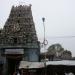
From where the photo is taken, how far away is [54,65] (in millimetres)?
25562

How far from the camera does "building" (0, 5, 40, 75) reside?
4119 cm

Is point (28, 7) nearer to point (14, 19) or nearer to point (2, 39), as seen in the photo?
point (14, 19)

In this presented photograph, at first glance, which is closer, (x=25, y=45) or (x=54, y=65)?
(x=54, y=65)

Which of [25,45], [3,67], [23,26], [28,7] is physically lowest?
[3,67]

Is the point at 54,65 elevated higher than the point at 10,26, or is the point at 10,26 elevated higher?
the point at 10,26

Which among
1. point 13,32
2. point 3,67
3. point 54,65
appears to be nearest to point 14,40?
point 13,32

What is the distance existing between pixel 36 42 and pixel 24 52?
235 centimetres

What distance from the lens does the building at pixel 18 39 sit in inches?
1622

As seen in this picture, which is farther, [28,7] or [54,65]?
[28,7]

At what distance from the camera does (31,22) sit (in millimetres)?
42531

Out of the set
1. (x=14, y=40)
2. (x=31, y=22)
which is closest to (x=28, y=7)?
(x=31, y=22)

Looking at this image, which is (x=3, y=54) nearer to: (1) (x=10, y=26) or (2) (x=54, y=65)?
(1) (x=10, y=26)

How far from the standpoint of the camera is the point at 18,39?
4200cm

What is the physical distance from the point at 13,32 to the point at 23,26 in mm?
1929
